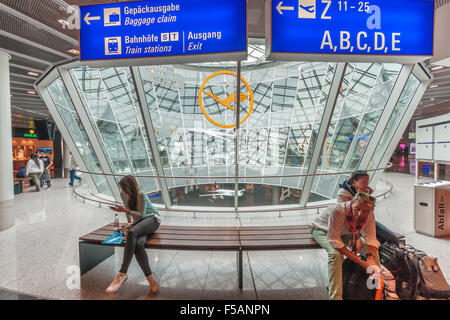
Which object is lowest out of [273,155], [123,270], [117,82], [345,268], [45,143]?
[123,270]

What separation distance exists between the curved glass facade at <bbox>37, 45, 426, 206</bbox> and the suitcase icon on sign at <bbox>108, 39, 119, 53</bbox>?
449 cm

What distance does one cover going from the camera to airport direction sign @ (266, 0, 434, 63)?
96.9 inches

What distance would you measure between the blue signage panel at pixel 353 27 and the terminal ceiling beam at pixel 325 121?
192 cm

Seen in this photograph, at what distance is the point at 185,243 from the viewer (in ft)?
9.30

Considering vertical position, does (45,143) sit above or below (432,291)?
above

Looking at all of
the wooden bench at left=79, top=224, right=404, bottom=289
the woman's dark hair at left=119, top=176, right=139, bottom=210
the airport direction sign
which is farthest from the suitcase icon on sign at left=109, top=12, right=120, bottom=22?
the wooden bench at left=79, top=224, right=404, bottom=289

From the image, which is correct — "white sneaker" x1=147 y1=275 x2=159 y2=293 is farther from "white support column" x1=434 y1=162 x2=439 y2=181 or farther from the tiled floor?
"white support column" x1=434 y1=162 x2=439 y2=181

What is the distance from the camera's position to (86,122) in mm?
6359

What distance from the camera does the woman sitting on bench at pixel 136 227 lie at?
2.74 meters

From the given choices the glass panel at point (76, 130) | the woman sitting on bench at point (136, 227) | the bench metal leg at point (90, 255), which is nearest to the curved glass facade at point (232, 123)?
the glass panel at point (76, 130)

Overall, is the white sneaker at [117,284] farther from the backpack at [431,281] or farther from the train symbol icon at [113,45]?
the backpack at [431,281]

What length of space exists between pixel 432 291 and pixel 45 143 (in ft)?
77.3

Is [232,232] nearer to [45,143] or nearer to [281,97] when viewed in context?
[281,97]
